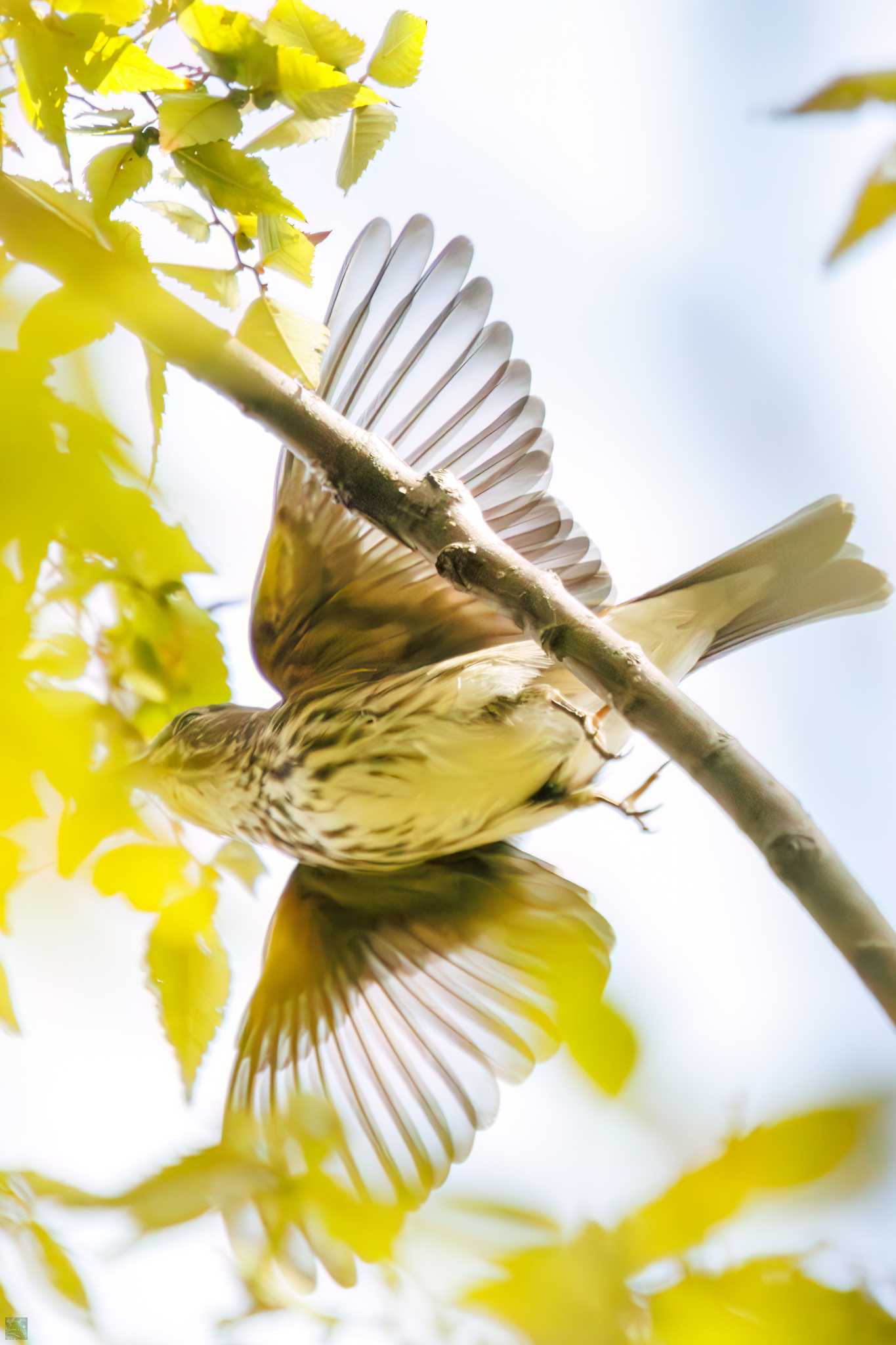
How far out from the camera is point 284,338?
1.15m

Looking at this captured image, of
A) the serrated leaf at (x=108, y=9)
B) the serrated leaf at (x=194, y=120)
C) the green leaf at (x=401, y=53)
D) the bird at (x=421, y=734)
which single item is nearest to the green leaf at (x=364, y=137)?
the green leaf at (x=401, y=53)

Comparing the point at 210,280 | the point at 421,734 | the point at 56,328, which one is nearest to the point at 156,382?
the point at 210,280

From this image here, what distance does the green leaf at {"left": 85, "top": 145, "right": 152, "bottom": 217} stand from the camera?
1.14m

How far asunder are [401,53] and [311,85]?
0.13m

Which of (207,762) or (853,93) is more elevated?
(853,93)

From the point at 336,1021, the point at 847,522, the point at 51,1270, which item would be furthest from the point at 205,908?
the point at 336,1021

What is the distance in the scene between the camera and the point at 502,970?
2043 mm

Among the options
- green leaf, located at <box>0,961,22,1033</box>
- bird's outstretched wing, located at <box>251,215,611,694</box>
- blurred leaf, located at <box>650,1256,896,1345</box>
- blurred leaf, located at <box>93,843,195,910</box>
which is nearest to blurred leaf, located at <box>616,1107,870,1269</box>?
blurred leaf, located at <box>650,1256,896,1345</box>

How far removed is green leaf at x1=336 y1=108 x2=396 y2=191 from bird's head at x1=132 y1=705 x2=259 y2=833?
103cm

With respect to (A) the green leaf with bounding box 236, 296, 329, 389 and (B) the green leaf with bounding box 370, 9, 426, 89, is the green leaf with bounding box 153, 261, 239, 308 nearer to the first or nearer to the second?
(A) the green leaf with bounding box 236, 296, 329, 389

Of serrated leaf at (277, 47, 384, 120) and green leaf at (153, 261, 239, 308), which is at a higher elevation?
serrated leaf at (277, 47, 384, 120)

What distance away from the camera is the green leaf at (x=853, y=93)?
0.68 metres

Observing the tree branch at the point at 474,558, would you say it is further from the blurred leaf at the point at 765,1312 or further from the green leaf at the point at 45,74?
the blurred leaf at the point at 765,1312

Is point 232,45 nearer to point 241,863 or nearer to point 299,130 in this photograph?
point 299,130
